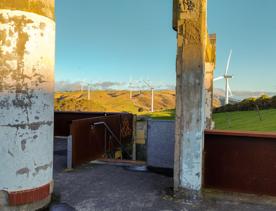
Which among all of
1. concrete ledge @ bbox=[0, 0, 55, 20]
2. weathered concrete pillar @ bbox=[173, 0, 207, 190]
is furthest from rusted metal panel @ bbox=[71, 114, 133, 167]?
concrete ledge @ bbox=[0, 0, 55, 20]

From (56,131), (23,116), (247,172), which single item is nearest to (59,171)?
(23,116)

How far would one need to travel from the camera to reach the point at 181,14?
236 inches

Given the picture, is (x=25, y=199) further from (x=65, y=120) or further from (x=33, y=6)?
(x=65, y=120)

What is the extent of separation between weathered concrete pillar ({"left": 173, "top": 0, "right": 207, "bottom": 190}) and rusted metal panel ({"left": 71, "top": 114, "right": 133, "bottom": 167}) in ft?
11.9

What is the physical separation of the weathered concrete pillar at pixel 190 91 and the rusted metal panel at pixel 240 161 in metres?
0.54

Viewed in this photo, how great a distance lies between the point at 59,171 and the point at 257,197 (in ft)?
16.7

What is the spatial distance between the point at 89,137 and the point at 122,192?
3.37 metres

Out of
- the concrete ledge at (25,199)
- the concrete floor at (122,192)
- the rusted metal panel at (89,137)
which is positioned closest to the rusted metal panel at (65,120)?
the rusted metal panel at (89,137)

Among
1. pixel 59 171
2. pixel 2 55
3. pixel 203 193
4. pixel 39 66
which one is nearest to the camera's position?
pixel 2 55

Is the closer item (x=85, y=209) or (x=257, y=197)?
(x=85, y=209)

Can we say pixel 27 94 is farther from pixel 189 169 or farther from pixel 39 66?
pixel 189 169

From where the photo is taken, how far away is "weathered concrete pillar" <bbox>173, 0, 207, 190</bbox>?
19.2 ft

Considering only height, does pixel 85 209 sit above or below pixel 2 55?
below

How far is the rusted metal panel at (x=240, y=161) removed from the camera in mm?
6031
